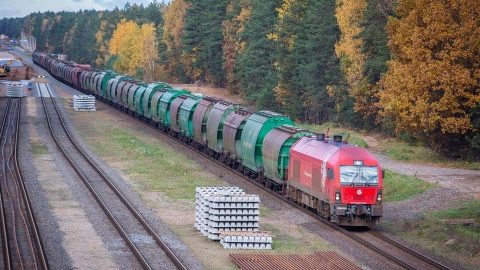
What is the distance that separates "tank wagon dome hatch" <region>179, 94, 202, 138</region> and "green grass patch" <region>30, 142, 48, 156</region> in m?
9.51

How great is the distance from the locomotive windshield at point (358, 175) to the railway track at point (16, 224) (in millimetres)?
10811

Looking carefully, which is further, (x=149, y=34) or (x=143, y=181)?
(x=149, y=34)

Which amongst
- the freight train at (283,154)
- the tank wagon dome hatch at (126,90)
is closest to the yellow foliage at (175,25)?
the tank wagon dome hatch at (126,90)

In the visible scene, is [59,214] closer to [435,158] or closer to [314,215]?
[314,215]

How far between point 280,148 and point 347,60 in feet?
111

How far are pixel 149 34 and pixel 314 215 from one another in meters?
129

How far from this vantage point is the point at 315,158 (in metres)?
32.4

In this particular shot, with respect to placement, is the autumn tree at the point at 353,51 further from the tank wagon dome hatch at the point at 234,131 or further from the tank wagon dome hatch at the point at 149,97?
the tank wagon dome hatch at the point at 234,131

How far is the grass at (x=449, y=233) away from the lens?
27484 millimetres

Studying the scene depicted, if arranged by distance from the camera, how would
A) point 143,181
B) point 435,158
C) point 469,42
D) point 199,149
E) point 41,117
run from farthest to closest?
point 41,117 < point 199,149 < point 435,158 < point 469,42 < point 143,181

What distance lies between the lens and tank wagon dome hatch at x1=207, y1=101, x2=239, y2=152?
49.3 meters

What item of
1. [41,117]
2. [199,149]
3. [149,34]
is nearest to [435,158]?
[199,149]

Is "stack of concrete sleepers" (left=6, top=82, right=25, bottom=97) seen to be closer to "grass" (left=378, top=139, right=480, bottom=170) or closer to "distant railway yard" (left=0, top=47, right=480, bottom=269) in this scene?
"distant railway yard" (left=0, top=47, right=480, bottom=269)

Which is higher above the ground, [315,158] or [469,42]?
[469,42]
